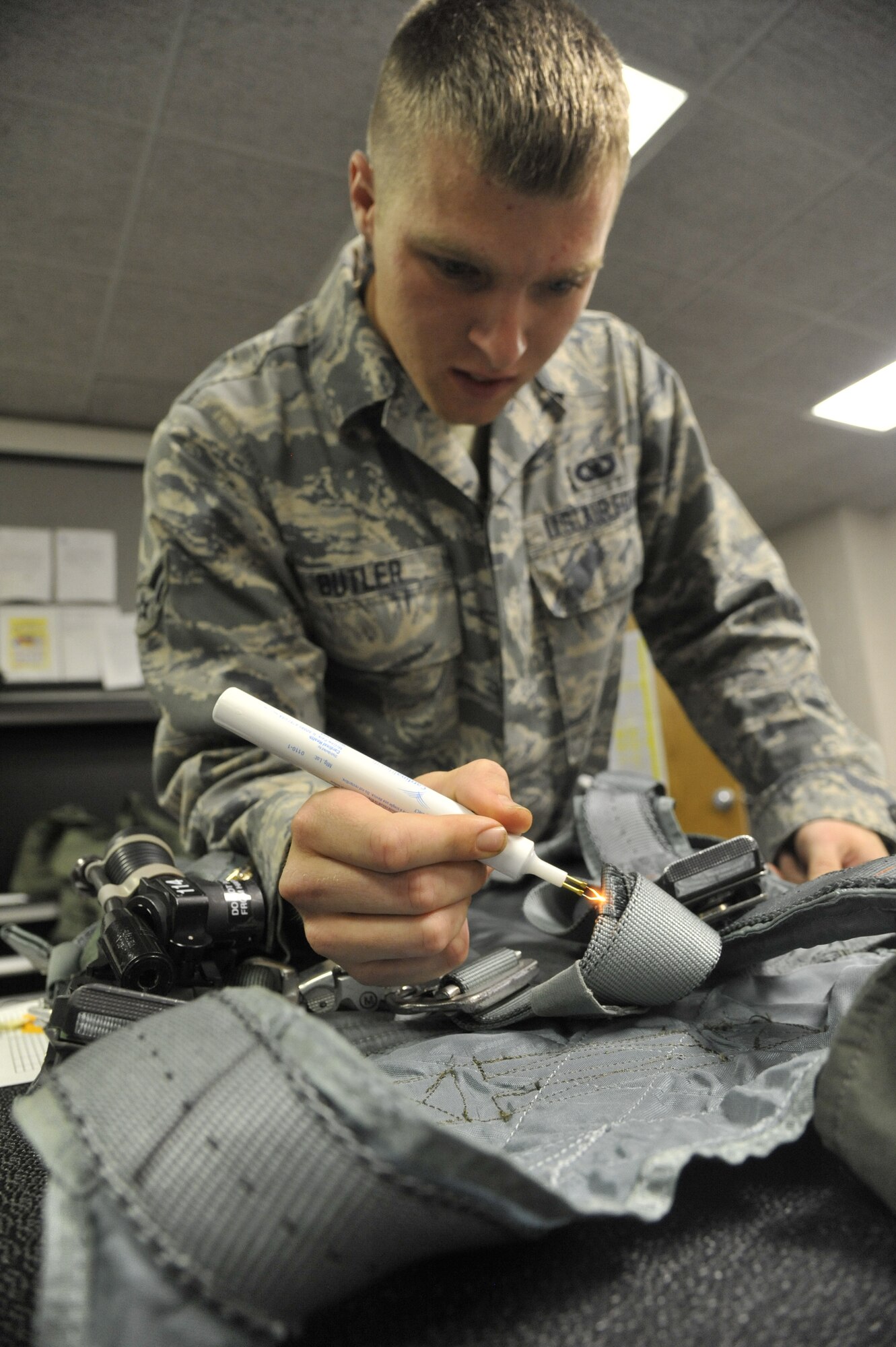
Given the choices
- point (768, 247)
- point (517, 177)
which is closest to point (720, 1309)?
point (517, 177)

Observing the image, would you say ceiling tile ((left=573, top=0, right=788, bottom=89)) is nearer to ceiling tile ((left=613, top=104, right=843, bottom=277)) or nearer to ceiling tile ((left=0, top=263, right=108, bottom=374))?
ceiling tile ((left=613, top=104, right=843, bottom=277))

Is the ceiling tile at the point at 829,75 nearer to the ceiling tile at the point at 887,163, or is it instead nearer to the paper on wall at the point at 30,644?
the ceiling tile at the point at 887,163

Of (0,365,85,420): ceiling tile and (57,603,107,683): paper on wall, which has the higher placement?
(0,365,85,420): ceiling tile

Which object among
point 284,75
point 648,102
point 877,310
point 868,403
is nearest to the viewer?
point 877,310

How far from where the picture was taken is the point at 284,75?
1560 millimetres

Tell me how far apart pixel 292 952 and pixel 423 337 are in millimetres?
532

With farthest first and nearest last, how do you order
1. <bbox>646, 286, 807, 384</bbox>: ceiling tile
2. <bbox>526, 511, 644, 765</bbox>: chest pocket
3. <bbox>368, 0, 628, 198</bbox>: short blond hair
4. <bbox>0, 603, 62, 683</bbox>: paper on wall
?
<bbox>0, 603, 62, 683</bbox>: paper on wall → <bbox>646, 286, 807, 384</bbox>: ceiling tile → <bbox>526, 511, 644, 765</bbox>: chest pocket → <bbox>368, 0, 628, 198</bbox>: short blond hair

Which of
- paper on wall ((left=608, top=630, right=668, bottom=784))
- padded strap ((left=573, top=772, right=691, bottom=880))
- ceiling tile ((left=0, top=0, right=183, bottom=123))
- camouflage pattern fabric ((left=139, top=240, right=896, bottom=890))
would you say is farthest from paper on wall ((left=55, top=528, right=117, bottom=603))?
padded strap ((left=573, top=772, right=691, bottom=880))

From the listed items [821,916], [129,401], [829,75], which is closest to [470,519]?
[821,916]

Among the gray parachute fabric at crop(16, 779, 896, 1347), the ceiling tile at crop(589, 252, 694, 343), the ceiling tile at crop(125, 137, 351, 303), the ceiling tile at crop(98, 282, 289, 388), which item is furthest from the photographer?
the ceiling tile at crop(98, 282, 289, 388)

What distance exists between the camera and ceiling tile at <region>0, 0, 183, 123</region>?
140 cm

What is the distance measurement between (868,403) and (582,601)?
2.87 feet

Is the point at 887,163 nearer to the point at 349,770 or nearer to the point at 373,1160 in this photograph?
the point at 349,770

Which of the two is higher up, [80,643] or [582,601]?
[80,643]
